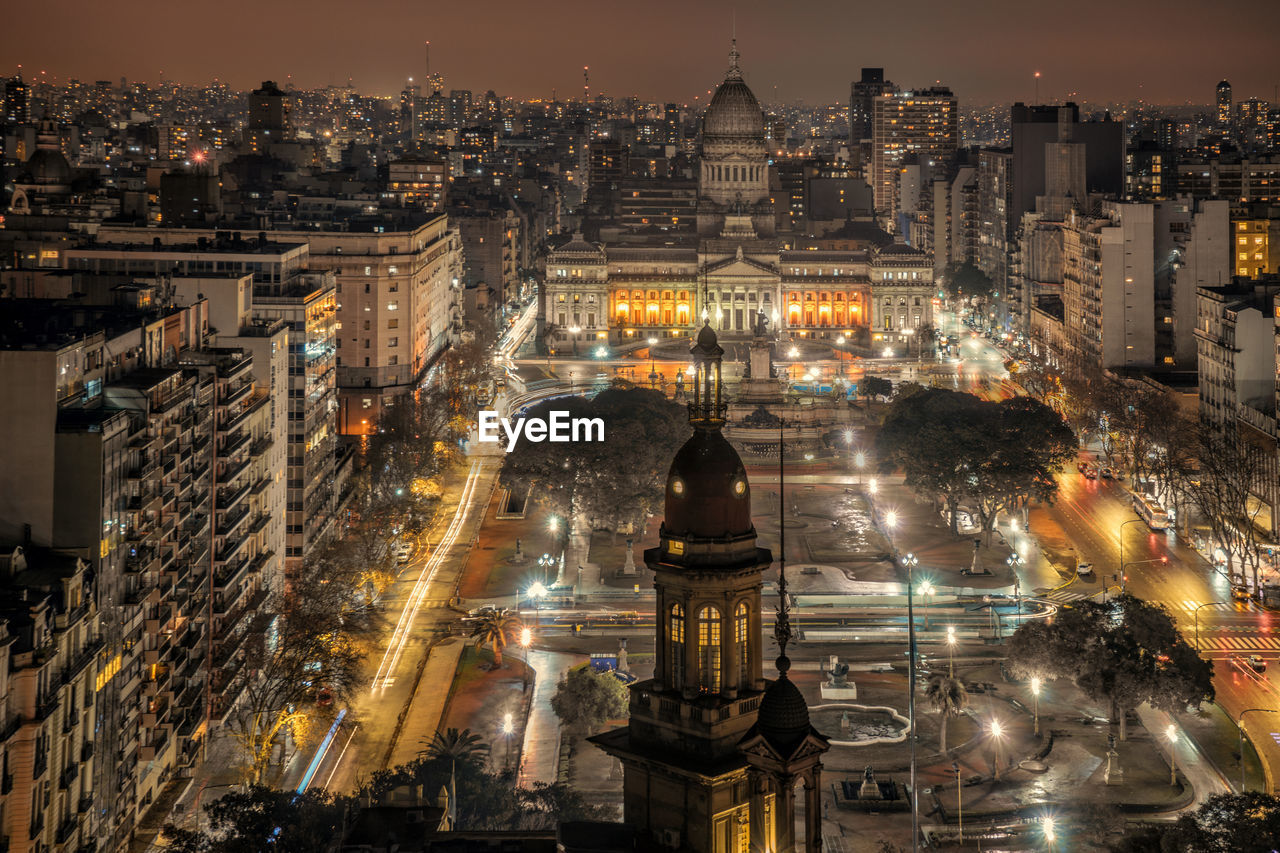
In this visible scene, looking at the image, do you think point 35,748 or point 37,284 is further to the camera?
point 37,284

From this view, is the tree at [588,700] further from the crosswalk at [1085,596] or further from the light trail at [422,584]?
the crosswalk at [1085,596]

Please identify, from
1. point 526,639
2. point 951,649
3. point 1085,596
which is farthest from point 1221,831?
point 1085,596

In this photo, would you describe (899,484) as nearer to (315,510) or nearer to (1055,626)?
(315,510)

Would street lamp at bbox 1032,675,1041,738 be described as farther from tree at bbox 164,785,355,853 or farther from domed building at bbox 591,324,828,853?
domed building at bbox 591,324,828,853

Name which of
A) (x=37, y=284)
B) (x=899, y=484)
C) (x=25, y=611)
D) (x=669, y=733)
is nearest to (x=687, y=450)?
(x=669, y=733)

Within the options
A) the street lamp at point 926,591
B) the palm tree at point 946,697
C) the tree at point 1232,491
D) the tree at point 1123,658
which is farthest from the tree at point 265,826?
the tree at point 1232,491

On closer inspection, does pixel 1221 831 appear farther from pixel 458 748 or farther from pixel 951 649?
pixel 951 649
